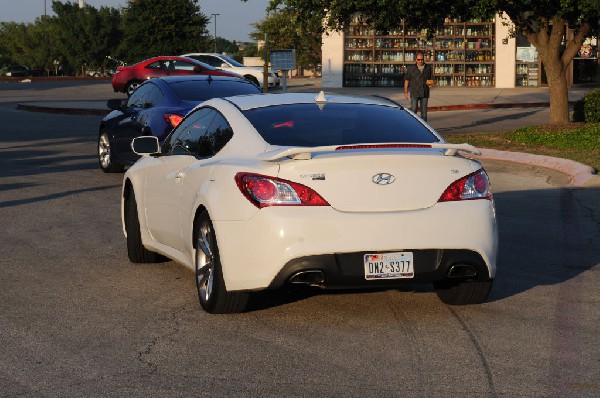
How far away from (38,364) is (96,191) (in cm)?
974

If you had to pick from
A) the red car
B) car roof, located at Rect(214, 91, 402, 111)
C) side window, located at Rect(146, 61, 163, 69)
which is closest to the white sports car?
car roof, located at Rect(214, 91, 402, 111)

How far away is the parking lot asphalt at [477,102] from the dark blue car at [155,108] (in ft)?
10.1

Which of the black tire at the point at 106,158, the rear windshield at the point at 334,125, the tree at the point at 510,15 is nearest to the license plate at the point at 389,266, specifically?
the rear windshield at the point at 334,125

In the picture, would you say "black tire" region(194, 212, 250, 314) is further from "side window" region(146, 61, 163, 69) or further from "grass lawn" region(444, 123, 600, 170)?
"side window" region(146, 61, 163, 69)

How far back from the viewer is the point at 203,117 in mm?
10008

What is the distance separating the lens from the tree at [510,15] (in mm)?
25438

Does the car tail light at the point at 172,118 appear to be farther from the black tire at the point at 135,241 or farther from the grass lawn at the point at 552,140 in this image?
the grass lawn at the point at 552,140

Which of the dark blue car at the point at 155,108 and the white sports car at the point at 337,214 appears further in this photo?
the dark blue car at the point at 155,108

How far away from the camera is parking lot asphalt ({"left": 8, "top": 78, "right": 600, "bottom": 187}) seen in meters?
19.6

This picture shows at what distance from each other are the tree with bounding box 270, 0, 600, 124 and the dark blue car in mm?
7597

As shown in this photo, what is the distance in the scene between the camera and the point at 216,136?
9367mm

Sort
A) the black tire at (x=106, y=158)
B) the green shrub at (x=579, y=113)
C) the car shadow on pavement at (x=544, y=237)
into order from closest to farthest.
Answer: the car shadow on pavement at (x=544, y=237)
the black tire at (x=106, y=158)
the green shrub at (x=579, y=113)

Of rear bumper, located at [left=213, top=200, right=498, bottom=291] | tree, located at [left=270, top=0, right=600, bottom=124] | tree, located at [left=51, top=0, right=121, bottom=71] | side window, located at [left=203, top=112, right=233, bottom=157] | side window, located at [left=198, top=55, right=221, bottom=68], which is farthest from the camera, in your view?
tree, located at [left=51, top=0, right=121, bottom=71]

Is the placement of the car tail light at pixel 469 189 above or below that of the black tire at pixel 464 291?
above
